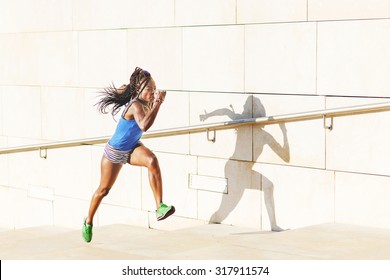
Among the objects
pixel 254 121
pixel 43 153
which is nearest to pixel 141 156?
pixel 254 121

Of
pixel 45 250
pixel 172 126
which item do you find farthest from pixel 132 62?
pixel 45 250

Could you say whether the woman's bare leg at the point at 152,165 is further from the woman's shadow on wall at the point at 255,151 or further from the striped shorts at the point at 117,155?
the woman's shadow on wall at the point at 255,151

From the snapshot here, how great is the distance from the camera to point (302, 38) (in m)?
12.0

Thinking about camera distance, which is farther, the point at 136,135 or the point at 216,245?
the point at 136,135

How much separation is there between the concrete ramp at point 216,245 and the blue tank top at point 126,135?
118cm

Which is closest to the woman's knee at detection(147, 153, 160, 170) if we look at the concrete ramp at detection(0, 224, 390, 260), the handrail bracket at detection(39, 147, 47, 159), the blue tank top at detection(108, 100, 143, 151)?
the blue tank top at detection(108, 100, 143, 151)

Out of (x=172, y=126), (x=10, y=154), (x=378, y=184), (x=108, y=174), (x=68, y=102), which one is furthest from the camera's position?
(x=10, y=154)

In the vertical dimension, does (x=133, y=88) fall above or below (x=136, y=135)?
above

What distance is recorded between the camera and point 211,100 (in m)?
13.0

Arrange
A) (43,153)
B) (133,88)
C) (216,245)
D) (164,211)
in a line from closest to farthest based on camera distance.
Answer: (216,245) < (164,211) < (133,88) < (43,153)

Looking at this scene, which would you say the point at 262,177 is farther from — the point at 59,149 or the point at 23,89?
the point at 23,89

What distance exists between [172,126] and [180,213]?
1.20 m

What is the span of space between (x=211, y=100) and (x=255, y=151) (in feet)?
3.19

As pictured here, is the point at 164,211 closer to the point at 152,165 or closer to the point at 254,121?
the point at 152,165
